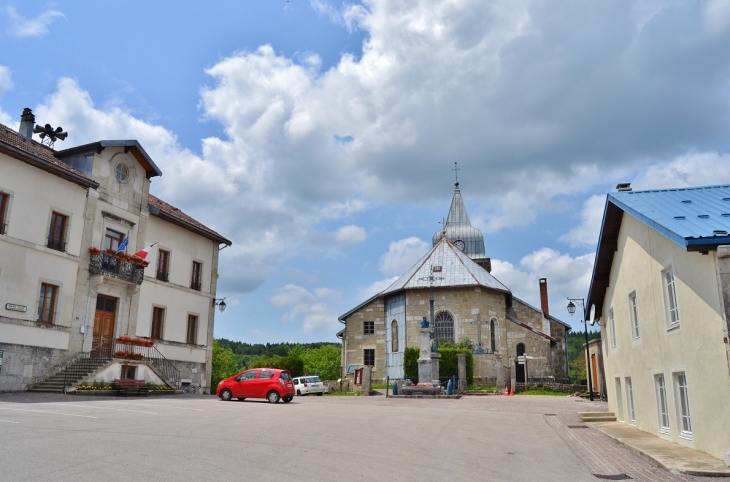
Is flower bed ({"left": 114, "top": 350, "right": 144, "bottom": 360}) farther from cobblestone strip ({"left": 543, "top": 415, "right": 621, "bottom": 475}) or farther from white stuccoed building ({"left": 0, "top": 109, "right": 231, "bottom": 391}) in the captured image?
cobblestone strip ({"left": 543, "top": 415, "right": 621, "bottom": 475})

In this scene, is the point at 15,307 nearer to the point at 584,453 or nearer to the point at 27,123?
the point at 27,123

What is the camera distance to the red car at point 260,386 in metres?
24.0

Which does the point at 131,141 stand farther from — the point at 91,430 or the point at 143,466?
the point at 143,466

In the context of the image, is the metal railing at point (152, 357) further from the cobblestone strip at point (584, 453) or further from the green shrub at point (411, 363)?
the cobblestone strip at point (584, 453)

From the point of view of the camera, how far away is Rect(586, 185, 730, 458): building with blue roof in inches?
384

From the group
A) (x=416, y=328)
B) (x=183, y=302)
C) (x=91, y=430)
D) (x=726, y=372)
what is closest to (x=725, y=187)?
(x=726, y=372)

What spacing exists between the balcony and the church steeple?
3818 cm

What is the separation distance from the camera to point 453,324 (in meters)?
42.3

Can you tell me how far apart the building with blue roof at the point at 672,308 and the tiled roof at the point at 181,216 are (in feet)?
67.4

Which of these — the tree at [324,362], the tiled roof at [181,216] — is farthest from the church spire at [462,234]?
the tree at [324,362]

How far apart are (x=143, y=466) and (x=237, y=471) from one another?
48.8 inches

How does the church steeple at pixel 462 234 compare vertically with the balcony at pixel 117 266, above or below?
above

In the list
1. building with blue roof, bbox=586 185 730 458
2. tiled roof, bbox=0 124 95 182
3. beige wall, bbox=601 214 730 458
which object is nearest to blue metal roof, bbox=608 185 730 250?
building with blue roof, bbox=586 185 730 458

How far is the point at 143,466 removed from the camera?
8.02m
